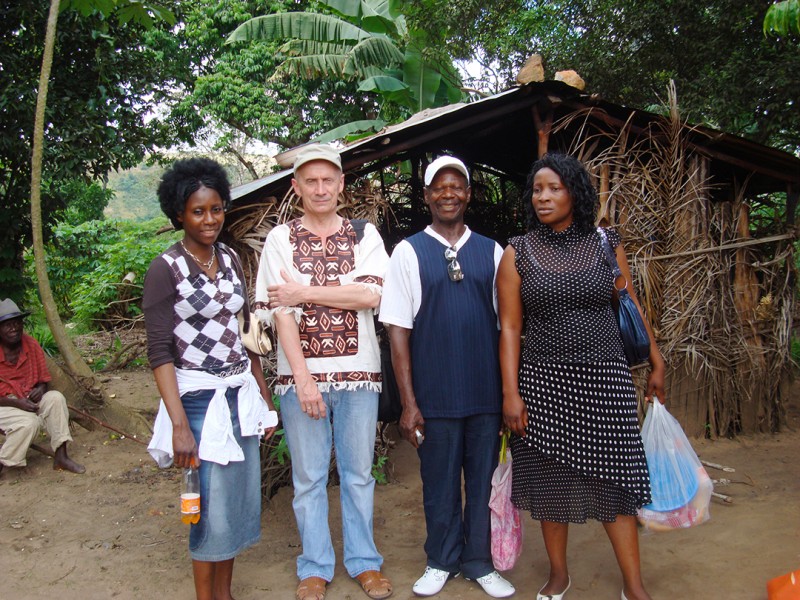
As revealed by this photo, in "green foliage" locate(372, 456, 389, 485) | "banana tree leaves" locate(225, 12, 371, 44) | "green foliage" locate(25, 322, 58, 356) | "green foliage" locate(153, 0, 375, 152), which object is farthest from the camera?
"green foliage" locate(153, 0, 375, 152)

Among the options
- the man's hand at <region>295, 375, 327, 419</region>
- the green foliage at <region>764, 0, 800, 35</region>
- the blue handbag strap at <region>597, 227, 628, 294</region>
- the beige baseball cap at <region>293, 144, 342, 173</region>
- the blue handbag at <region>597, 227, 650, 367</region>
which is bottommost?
the man's hand at <region>295, 375, 327, 419</region>

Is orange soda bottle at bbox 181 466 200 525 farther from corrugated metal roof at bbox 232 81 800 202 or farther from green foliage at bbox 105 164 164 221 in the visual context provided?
green foliage at bbox 105 164 164 221

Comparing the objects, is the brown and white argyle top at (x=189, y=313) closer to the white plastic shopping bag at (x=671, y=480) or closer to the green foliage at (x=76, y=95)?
the white plastic shopping bag at (x=671, y=480)

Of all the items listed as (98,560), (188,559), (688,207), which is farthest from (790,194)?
(98,560)

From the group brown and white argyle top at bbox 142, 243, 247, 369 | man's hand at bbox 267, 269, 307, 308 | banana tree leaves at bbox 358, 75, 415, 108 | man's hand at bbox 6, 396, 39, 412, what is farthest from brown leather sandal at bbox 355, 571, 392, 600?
banana tree leaves at bbox 358, 75, 415, 108

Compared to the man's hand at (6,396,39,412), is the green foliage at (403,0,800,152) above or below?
above

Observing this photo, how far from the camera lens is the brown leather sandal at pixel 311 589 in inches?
115

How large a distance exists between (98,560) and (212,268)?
2134 millimetres

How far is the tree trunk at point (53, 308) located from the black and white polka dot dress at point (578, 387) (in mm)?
4031

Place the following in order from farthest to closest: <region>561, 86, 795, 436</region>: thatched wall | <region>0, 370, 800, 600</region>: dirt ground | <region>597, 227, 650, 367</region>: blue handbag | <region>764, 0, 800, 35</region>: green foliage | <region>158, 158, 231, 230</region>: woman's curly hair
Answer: <region>561, 86, 795, 436</region>: thatched wall, <region>764, 0, 800, 35</region>: green foliage, <region>0, 370, 800, 600</region>: dirt ground, <region>597, 227, 650, 367</region>: blue handbag, <region>158, 158, 231, 230</region>: woman's curly hair

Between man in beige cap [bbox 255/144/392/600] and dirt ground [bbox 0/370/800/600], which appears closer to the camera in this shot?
man in beige cap [bbox 255/144/392/600]

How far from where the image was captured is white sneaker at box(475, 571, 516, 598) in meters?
2.92

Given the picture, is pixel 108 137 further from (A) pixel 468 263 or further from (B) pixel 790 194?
(B) pixel 790 194

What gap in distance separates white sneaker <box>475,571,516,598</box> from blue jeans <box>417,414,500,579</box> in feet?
0.09
